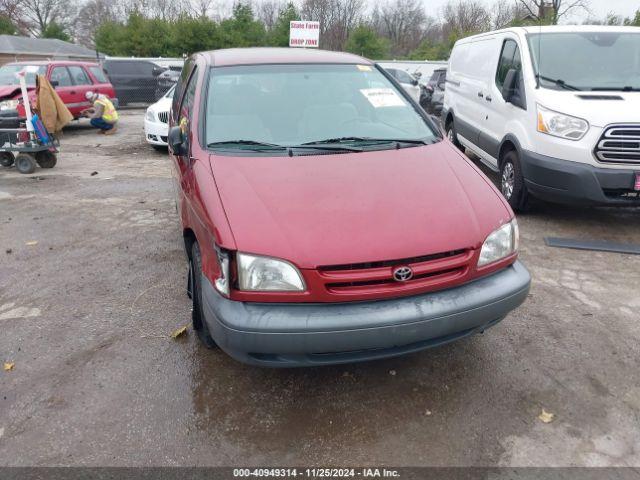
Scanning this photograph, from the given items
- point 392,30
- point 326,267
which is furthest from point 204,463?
point 392,30

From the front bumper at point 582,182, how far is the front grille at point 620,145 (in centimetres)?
10

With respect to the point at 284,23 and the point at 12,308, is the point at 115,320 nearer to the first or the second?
the point at 12,308

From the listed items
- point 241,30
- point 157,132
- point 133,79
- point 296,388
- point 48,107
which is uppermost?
point 241,30

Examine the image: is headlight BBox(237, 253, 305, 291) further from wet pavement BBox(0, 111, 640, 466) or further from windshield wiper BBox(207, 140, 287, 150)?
windshield wiper BBox(207, 140, 287, 150)

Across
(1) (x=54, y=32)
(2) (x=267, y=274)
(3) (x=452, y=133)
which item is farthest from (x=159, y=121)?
(1) (x=54, y=32)

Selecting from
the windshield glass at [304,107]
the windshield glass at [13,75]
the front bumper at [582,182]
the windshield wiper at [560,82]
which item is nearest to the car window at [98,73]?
the windshield glass at [13,75]

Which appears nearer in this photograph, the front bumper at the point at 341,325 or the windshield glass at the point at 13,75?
the front bumper at the point at 341,325

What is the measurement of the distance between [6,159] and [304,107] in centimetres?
715

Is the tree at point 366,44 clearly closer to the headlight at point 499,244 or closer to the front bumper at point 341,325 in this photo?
the headlight at point 499,244

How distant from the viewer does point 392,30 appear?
197 feet

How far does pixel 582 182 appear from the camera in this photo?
4.58 meters

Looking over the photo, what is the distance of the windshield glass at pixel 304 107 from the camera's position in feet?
10.4

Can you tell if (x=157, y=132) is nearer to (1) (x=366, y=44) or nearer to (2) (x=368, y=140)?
(2) (x=368, y=140)

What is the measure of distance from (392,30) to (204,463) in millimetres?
64347
